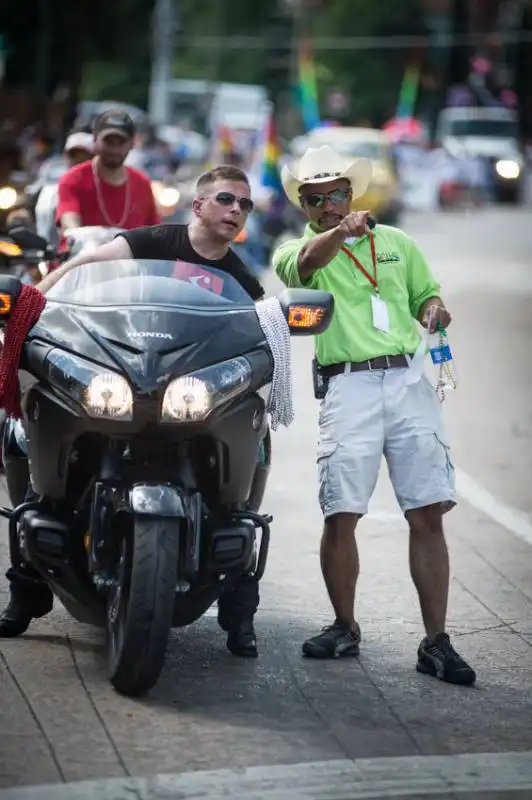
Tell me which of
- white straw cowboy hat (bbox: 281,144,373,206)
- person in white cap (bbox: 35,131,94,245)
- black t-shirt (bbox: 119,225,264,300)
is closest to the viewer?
white straw cowboy hat (bbox: 281,144,373,206)

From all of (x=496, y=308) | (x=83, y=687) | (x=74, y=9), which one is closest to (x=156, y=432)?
(x=83, y=687)

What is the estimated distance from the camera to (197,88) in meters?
85.7

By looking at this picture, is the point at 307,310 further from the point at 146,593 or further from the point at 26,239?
the point at 26,239

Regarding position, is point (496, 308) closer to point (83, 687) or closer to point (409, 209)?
point (83, 687)

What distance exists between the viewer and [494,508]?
34.2 ft

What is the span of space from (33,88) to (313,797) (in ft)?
162

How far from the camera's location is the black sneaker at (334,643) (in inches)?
282

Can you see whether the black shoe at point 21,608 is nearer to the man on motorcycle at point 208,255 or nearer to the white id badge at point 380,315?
the man on motorcycle at point 208,255

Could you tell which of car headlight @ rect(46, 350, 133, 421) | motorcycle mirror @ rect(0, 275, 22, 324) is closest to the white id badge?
car headlight @ rect(46, 350, 133, 421)

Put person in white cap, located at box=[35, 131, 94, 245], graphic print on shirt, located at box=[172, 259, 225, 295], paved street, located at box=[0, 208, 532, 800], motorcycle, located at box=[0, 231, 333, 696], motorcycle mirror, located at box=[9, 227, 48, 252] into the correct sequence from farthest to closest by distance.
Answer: person in white cap, located at box=[35, 131, 94, 245]
motorcycle mirror, located at box=[9, 227, 48, 252]
graphic print on shirt, located at box=[172, 259, 225, 295]
motorcycle, located at box=[0, 231, 333, 696]
paved street, located at box=[0, 208, 532, 800]

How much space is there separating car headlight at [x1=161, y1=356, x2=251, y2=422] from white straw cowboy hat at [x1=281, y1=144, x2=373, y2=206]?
1.10m

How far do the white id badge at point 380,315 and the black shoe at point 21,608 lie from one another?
152 centimetres

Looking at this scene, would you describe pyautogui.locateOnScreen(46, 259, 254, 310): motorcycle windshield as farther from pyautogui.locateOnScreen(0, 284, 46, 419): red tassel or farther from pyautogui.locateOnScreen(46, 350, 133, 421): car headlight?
pyautogui.locateOnScreen(46, 350, 133, 421): car headlight

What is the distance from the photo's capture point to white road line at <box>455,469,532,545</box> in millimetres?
9856
